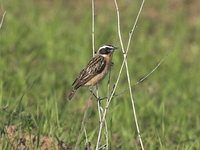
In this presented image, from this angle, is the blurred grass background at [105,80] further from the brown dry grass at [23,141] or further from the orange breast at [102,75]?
the orange breast at [102,75]

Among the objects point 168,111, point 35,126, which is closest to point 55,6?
point 168,111

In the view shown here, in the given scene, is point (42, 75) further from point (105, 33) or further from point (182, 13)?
point (182, 13)

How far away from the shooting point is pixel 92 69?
739 cm

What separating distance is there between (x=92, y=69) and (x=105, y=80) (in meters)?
3.31

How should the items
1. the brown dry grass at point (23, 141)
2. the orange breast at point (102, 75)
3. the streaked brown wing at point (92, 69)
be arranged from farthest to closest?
1. the orange breast at point (102, 75)
2. the streaked brown wing at point (92, 69)
3. the brown dry grass at point (23, 141)

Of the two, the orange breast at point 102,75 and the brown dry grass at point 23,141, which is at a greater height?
the orange breast at point 102,75

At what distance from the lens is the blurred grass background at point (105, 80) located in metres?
7.86

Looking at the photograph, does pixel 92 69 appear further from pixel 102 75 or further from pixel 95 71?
pixel 102 75

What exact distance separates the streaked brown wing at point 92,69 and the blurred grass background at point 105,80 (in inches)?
18.0

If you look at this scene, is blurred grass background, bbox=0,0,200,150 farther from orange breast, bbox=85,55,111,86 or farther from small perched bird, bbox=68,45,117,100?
orange breast, bbox=85,55,111,86

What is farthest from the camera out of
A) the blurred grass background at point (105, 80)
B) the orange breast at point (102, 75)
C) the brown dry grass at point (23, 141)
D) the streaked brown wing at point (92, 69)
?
the blurred grass background at point (105, 80)

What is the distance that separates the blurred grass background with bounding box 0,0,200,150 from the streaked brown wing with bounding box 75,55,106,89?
457 mm

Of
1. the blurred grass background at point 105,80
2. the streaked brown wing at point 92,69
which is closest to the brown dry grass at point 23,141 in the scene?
the blurred grass background at point 105,80

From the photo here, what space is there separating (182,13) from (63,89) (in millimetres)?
6989
